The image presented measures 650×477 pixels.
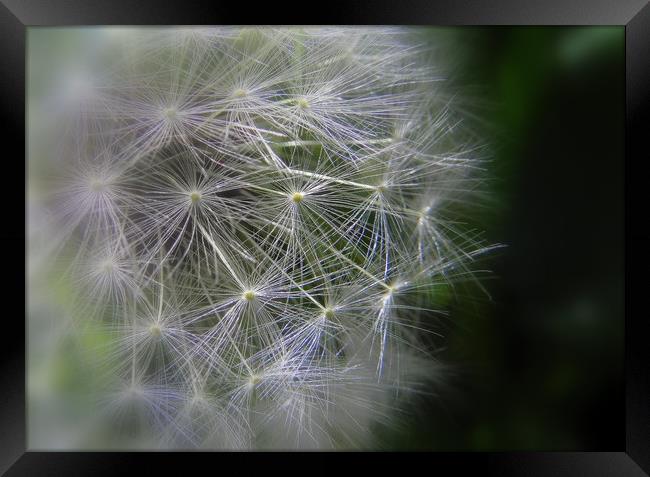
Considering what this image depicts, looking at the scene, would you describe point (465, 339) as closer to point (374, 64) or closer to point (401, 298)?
point (401, 298)

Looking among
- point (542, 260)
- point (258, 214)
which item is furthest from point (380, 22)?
point (542, 260)

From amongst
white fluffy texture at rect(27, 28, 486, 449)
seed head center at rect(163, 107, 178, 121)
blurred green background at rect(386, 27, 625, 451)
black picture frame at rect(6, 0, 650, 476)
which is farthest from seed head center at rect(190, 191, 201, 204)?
blurred green background at rect(386, 27, 625, 451)

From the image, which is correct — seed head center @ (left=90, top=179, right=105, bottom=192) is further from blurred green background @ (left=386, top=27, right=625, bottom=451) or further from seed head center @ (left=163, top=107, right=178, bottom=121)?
blurred green background @ (left=386, top=27, right=625, bottom=451)

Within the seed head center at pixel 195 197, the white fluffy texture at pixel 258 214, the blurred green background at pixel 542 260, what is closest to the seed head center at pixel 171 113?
the white fluffy texture at pixel 258 214

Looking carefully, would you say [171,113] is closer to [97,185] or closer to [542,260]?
[97,185]

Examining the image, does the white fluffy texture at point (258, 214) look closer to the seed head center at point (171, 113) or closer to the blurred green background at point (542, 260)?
the seed head center at point (171, 113)
